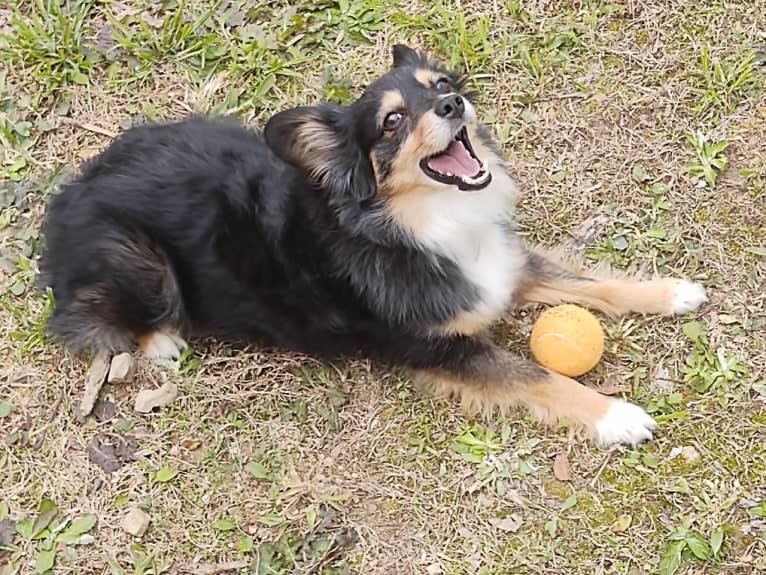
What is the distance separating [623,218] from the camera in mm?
4168

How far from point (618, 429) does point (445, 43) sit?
2298 millimetres

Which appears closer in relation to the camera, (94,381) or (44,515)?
(44,515)

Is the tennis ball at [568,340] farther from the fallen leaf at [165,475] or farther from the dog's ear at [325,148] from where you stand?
the fallen leaf at [165,475]

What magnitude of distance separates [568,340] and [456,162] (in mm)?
833

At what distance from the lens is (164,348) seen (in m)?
3.99

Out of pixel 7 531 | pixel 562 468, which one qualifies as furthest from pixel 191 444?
pixel 562 468

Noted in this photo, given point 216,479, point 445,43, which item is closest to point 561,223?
point 445,43

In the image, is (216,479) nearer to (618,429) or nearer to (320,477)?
(320,477)

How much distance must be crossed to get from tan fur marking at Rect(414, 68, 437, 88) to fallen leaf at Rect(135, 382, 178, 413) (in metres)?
1.68

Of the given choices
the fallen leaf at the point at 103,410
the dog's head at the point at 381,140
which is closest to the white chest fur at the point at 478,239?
the dog's head at the point at 381,140

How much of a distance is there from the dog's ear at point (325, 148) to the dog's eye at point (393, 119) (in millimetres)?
123

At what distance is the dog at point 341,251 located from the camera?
3.27m

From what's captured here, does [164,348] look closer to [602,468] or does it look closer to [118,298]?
[118,298]

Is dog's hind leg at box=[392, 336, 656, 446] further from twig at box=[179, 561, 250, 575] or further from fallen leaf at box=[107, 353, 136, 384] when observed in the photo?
fallen leaf at box=[107, 353, 136, 384]
